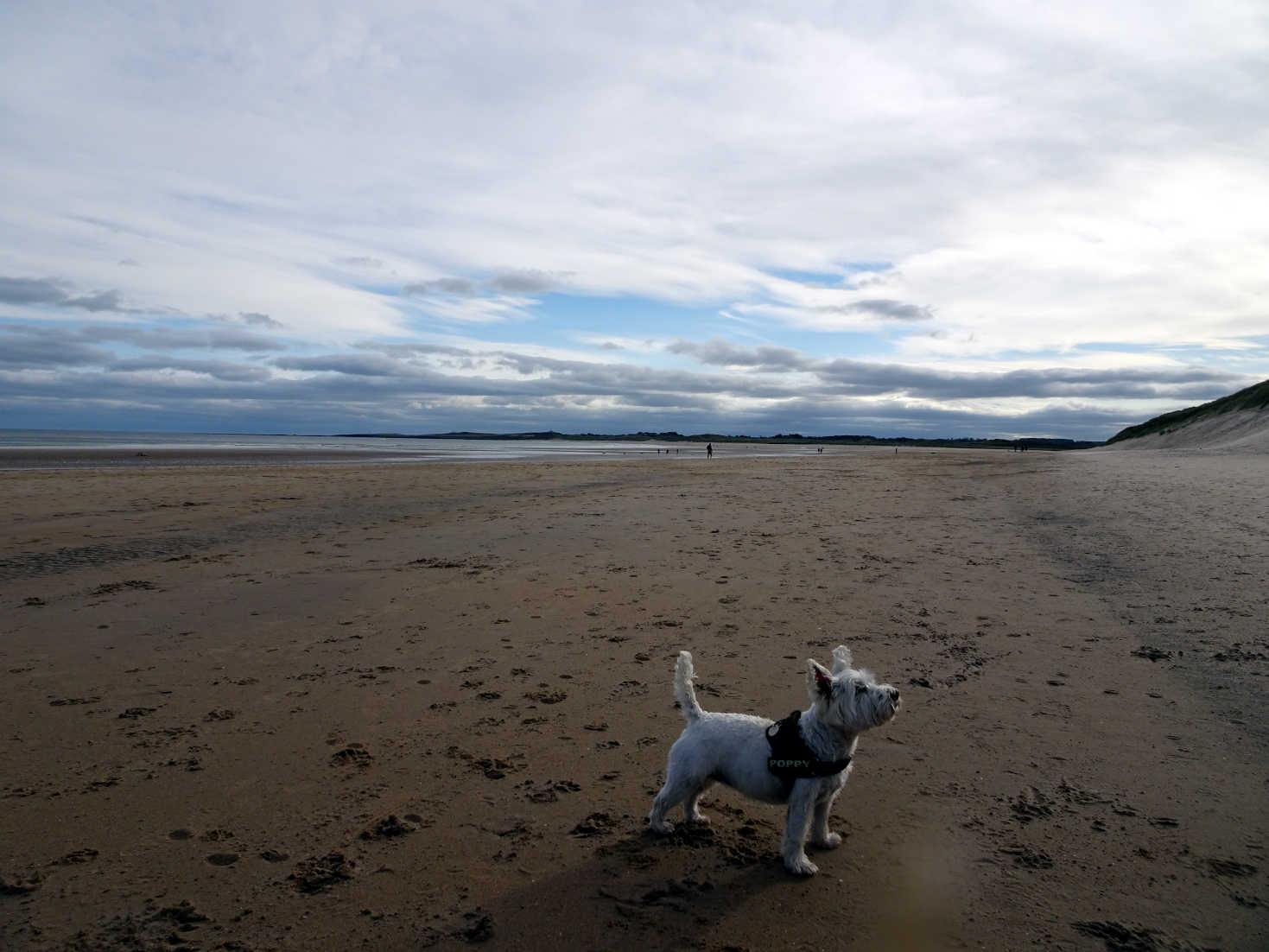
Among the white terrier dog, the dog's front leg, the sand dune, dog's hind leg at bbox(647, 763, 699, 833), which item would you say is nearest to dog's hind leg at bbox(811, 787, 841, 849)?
the white terrier dog

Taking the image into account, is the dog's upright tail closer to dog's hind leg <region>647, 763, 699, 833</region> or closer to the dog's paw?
dog's hind leg <region>647, 763, 699, 833</region>

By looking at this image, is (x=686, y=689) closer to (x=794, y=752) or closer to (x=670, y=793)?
(x=670, y=793)

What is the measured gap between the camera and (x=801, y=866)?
411 cm

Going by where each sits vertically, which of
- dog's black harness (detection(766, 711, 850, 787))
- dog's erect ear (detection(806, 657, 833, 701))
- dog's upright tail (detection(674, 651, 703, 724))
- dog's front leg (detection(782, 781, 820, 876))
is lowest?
dog's front leg (detection(782, 781, 820, 876))

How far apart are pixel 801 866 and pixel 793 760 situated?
1.86 feet

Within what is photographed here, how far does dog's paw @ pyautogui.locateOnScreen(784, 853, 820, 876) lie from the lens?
162 inches

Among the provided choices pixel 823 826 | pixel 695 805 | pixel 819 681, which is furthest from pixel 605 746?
pixel 819 681

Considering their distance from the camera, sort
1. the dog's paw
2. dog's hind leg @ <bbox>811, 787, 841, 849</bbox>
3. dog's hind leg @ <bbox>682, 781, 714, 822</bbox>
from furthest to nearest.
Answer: dog's hind leg @ <bbox>682, 781, 714, 822</bbox> < dog's hind leg @ <bbox>811, 787, 841, 849</bbox> < the dog's paw

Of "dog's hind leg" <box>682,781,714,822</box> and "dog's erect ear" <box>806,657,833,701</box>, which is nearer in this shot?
"dog's erect ear" <box>806,657,833,701</box>

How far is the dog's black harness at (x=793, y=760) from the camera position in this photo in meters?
4.15

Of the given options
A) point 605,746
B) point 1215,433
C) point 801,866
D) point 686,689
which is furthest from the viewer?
point 1215,433

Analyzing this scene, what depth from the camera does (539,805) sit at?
Answer: 472cm

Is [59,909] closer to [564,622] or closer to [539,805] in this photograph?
[539,805]

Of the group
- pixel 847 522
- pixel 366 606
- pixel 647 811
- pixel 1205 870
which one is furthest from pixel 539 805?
pixel 847 522
